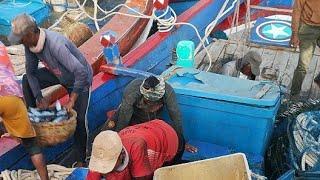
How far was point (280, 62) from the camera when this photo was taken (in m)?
6.26

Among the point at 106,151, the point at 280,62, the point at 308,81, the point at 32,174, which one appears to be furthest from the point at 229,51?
the point at 106,151

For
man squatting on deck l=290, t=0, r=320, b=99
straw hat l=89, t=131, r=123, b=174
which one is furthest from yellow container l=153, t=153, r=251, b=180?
man squatting on deck l=290, t=0, r=320, b=99

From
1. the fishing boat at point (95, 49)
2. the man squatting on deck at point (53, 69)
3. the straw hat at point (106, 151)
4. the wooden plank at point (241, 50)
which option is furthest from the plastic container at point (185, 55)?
the straw hat at point (106, 151)

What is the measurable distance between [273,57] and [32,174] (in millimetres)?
3706

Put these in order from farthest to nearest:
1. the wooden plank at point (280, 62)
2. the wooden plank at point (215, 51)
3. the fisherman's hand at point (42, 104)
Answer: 1. the wooden plank at point (215, 51)
2. the wooden plank at point (280, 62)
3. the fisherman's hand at point (42, 104)

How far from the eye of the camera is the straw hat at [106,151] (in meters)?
2.92

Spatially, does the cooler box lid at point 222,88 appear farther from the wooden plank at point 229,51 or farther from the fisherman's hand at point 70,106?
the wooden plank at point 229,51

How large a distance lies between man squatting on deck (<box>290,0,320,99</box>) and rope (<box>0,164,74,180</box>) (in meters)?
2.69

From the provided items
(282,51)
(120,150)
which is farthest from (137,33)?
(120,150)

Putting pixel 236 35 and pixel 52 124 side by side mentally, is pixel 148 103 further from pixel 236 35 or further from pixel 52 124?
pixel 236 35

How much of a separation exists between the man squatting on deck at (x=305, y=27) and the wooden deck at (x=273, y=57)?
652mm

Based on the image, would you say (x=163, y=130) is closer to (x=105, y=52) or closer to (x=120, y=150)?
(x=120, y=150)

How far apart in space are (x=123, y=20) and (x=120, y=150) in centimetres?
363

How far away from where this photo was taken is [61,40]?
12.7ft
